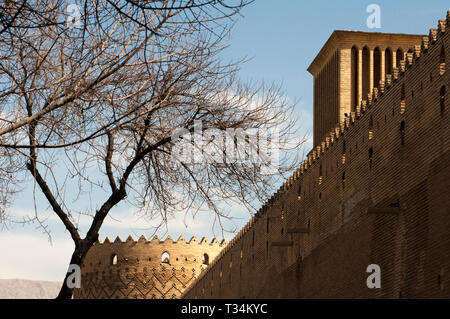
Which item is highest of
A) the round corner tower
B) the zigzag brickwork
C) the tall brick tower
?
the tall brick tower

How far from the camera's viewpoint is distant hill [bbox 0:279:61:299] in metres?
148

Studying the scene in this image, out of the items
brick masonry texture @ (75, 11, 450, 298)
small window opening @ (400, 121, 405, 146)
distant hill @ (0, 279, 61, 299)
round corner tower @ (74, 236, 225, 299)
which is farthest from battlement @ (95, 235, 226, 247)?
distant hill @ (0, 279, 61, 299)

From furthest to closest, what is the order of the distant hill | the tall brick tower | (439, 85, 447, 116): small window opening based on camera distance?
the distant hill < the tall brick tower < (439, 85, 447, 116): small window opening

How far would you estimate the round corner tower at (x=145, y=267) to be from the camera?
117 ft

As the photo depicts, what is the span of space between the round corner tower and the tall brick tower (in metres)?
12.9

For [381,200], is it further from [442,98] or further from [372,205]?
[442,98]

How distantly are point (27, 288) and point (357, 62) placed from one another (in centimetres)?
13485

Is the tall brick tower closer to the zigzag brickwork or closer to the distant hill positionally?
the zigzag brickwork

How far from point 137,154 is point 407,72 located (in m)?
4.84

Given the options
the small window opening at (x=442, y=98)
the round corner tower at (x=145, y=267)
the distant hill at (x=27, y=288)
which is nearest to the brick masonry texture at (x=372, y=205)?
the small window opening at (x=442, y=98)

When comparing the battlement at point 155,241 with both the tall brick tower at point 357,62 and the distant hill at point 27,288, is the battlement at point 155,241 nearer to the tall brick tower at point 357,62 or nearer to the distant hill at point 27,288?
the tall brick tower at point 357,62

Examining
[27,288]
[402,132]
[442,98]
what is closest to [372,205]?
[402,132]

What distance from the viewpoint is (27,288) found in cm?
15275
